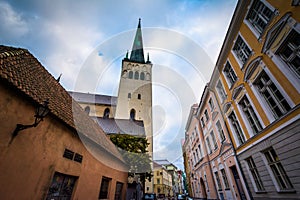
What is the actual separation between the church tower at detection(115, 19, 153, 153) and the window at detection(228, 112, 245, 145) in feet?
62.7

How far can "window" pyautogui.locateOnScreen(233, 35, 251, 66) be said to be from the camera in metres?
8.05

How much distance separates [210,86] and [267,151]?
24.5 ft

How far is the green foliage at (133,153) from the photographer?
45.9ft

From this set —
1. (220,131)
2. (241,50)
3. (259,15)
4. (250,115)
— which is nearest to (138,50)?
(220,131)

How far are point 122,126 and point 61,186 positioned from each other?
757 inches

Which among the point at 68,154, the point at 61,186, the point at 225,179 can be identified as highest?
the point at 68,154

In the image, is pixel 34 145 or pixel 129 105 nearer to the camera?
pixel 34 145

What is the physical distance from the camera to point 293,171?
5.13 meters

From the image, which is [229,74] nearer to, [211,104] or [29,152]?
[211,104]

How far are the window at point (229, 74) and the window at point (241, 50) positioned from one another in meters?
1.19

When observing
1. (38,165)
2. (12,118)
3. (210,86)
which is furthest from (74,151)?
(210,86)

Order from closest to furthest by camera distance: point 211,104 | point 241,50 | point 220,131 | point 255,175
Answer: point 255,175 → point 241,50 → point 220,131 → point 211,104

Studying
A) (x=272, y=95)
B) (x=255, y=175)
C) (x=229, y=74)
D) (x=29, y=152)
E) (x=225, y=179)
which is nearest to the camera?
(x=29, y=152)

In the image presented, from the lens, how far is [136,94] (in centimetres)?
3262
